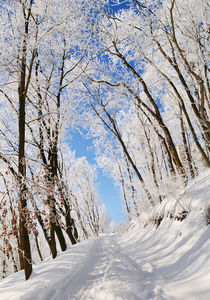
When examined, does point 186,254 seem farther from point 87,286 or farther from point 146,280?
point 87,286

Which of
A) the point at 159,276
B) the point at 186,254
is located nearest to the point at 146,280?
the point at 159,276

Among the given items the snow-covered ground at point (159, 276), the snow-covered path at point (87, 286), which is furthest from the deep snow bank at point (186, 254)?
the snow-covered path at point (87, 286)

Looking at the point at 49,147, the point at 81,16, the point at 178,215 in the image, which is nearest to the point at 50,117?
the point at 49,147

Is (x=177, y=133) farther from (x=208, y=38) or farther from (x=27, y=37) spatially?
(x=27, y=37)

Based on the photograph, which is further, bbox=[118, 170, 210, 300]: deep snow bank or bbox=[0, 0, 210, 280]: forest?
bbox=[0, 0, 210, 280]: forest

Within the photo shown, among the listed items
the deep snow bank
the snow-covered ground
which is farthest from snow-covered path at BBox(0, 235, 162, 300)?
the deep snow bank

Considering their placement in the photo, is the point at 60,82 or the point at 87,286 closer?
the point at 87,286

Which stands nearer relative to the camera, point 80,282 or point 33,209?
point 80,282

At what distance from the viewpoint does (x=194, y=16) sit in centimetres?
720

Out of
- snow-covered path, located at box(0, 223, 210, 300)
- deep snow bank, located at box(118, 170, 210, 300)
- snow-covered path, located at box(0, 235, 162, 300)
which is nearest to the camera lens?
deep snow bank, located at box(118, 170, 210, 300)

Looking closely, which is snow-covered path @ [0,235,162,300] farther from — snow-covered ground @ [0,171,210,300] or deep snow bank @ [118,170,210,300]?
deep snow bank @ [118,170,210,300]

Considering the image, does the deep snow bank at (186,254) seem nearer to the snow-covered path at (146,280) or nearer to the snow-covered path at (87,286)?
the snow-covered path at (146,280)

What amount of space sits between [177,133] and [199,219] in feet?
50.3

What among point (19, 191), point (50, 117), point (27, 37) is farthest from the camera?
point (50, 117)
